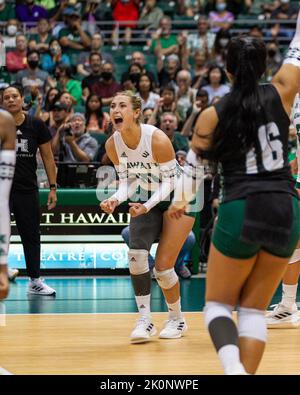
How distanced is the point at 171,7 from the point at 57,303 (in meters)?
10.3

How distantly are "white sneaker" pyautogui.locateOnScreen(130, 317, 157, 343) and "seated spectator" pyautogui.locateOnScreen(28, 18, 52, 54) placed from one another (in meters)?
9.37

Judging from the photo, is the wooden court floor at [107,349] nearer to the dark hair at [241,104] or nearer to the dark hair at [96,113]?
the dark hair at [241,104]

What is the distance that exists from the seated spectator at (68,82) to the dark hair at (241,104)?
1057 cm

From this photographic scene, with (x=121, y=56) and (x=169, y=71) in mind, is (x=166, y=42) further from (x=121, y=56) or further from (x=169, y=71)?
(x=169, y=71)

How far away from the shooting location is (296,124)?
813 cm

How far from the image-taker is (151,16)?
1791 cm

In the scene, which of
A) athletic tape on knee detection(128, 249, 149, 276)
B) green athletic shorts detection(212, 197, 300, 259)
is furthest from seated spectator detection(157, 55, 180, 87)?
green athletic shorts detection(212, 197, 300, 259)

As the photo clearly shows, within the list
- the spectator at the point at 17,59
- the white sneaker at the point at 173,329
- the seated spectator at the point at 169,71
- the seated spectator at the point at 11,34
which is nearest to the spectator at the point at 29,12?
the seated spectator at the point at 11,34

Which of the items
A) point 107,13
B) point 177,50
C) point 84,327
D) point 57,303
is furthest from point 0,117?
point 107,13

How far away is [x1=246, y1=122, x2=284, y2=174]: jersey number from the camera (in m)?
4.98

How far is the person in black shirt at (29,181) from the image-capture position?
990cm

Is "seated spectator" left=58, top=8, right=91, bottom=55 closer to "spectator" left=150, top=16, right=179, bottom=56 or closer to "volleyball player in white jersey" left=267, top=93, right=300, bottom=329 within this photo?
"spectator" left=150, top=16, right=179, bottom=56

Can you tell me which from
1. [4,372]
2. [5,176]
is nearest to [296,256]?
[4,372]
